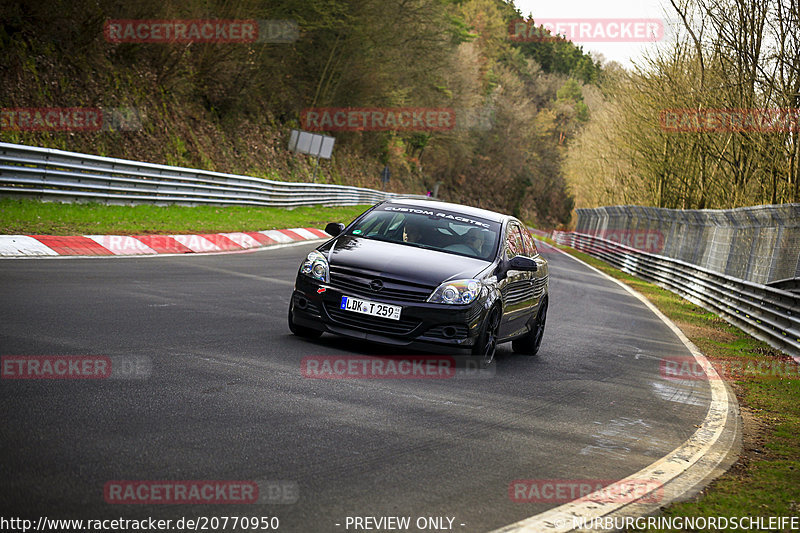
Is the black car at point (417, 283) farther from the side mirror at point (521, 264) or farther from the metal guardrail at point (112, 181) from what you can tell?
the metal guardrail at point (112, 181)

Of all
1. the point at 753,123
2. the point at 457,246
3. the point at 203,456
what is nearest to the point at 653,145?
the point at 753,123

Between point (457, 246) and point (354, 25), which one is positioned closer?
point (457, 246)

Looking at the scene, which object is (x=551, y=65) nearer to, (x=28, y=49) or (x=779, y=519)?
(x=28, y=49)

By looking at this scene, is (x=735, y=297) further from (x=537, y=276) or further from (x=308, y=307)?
(x=308, y=307)

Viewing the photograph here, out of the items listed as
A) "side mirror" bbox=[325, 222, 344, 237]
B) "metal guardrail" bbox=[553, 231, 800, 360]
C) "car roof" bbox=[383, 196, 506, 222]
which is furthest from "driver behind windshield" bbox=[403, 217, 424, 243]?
"metal guardrail" bbox=[553, 231, 800, 360]

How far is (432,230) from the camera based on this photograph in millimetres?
9930

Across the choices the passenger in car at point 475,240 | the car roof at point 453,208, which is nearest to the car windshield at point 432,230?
the passenger in car at point 475,240

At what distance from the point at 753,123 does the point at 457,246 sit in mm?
17068

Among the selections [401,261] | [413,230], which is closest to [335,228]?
[413,230]

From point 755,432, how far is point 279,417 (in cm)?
445

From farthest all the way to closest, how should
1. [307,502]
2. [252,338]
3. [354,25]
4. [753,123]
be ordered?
[354,25] < [753,123] < [252,338] < [307,502]

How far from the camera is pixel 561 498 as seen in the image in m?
4.96

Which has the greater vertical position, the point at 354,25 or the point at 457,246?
the point at 354,25

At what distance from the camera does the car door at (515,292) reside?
961 centimetres
